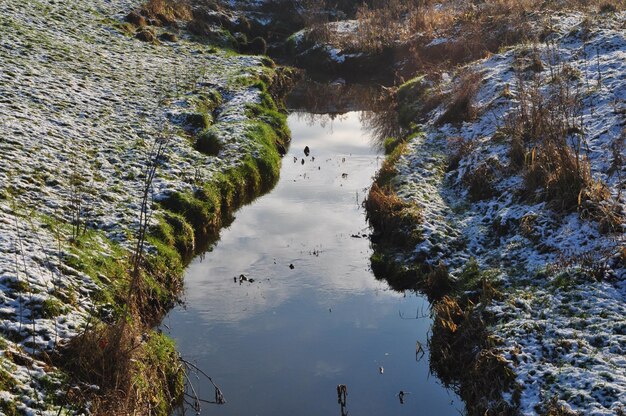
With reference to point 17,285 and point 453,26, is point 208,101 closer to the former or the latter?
point 17,285

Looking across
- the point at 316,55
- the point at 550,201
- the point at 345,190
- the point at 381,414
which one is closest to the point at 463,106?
the point at 345,190

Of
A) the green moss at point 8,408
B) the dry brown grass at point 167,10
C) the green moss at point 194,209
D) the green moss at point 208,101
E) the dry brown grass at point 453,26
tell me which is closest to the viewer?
the green moss at point 8,408

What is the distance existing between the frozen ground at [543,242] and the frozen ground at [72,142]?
6687 mm

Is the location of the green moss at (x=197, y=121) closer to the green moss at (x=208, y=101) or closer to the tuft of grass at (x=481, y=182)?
the green moss at (x=208, y=101)

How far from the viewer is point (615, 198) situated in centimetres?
1212

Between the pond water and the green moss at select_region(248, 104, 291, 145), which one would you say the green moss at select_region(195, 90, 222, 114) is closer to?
the green moss at select_region(248, 104, 291, 145)

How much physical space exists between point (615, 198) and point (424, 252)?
13.7ft

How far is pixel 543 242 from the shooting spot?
474 inches

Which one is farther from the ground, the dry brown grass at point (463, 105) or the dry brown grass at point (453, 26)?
the dry brown grass at point (453, 26)

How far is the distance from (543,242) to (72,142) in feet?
39.8

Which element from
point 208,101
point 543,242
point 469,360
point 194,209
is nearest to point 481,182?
point 543,242

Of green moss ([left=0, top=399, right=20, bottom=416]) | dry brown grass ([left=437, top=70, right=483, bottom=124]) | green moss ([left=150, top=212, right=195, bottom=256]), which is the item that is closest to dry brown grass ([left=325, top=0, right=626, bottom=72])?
dry brown grass ([left=437, top=70, right=483, bottom=124])

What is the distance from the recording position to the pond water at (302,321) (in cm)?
948

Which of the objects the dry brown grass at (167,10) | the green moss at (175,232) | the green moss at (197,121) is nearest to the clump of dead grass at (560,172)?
the green moss at (175,232)
